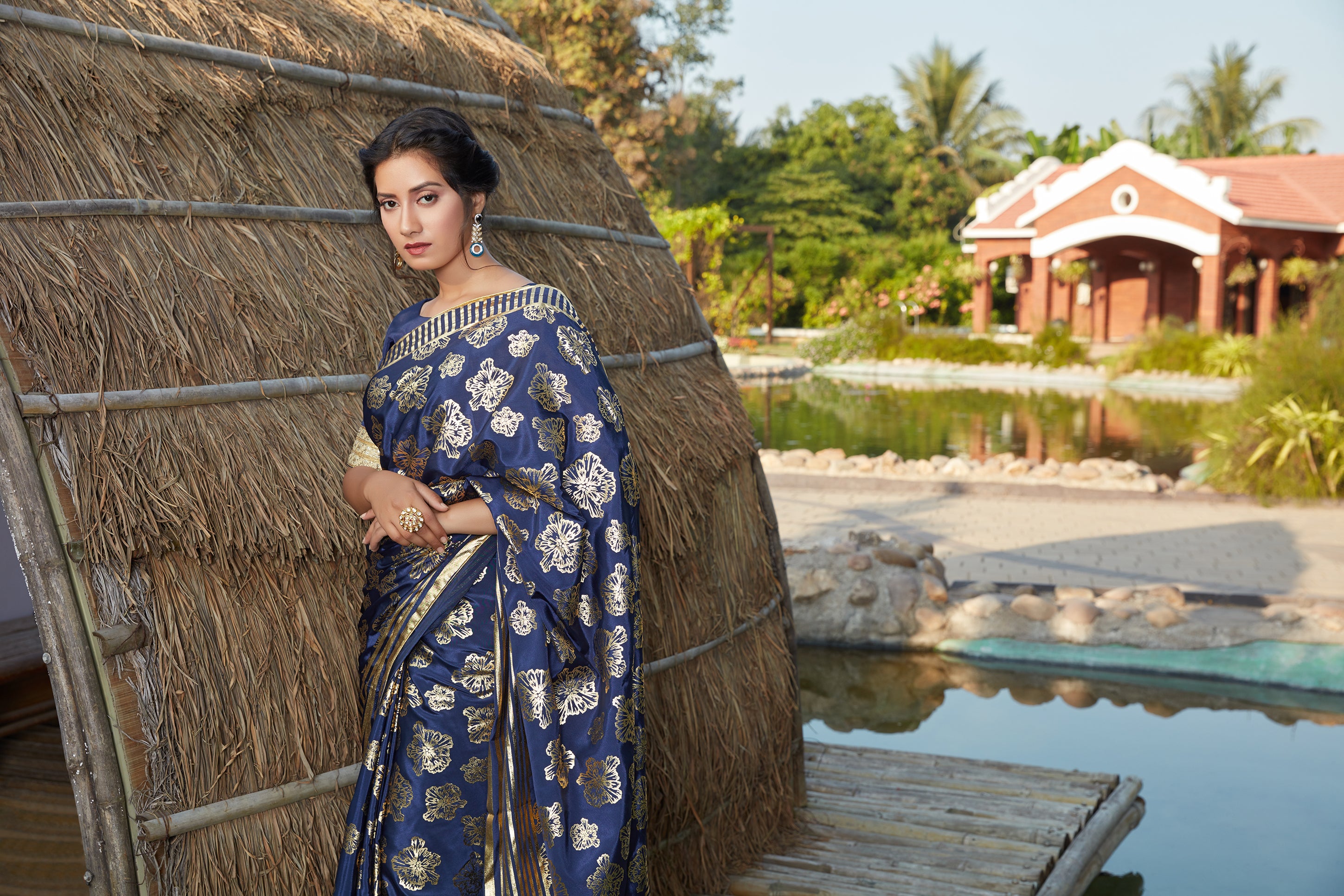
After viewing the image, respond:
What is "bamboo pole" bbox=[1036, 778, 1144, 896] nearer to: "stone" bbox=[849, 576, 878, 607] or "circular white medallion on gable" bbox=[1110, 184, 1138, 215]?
"stone" bbox=[849, 576, 878, 607]

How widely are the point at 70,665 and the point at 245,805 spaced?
422 millimetres

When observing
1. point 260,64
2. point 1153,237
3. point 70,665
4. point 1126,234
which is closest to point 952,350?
point 1126,234

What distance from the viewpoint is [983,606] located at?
606 cm

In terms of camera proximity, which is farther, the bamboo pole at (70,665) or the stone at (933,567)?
the stone at (933,567)

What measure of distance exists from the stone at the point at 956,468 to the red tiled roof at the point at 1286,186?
11.8m

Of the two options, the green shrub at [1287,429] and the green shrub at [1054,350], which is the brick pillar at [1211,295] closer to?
the green shrub at [1054,350]

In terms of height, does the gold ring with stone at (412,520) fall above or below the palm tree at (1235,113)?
below

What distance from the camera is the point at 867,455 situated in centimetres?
1249

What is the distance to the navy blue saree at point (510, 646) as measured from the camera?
2041 millimetres

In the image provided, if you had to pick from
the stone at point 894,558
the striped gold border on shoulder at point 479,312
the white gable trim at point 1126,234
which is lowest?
the stone at point 894,558

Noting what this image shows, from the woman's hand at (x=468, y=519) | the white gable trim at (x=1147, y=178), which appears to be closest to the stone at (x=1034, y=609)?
the woman's hand at (x=468, y=519)

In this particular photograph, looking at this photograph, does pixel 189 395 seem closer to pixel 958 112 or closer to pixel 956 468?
pixel 956 468

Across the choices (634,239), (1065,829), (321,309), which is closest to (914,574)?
(1065,829)

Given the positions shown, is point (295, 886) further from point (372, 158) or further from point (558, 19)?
point (558, 19)
